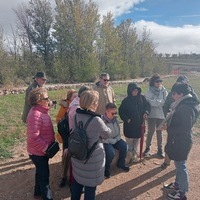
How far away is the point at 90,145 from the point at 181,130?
1.62 metres

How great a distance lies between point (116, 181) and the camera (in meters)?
4.81

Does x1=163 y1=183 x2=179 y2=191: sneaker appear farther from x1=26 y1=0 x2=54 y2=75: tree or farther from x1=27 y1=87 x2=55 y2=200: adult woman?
x1=26 y1=0 x2=54 y2=75: tree

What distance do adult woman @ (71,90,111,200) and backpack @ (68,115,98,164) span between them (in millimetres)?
51

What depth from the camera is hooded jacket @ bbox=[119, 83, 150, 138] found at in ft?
17.6

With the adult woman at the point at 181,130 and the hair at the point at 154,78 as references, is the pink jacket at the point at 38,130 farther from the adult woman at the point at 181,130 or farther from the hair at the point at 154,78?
the hair at the point at 154,78

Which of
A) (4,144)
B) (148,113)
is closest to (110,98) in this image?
(148,113)

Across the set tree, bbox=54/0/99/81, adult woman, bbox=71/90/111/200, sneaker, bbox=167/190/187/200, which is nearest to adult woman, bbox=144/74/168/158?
sneaker, bbox=167/190/187/200

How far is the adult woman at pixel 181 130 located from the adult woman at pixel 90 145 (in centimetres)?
132

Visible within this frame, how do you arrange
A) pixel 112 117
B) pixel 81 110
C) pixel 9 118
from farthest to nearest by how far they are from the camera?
pixel 9 118 → pixel 112 117 → pixel 81 110

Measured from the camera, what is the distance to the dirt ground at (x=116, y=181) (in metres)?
4.37

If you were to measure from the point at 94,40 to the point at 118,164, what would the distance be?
24.2 meters

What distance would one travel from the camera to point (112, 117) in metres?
5.00

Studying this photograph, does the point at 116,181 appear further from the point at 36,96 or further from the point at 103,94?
the point at 36,96

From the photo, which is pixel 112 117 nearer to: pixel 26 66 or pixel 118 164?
pixel 118 164
